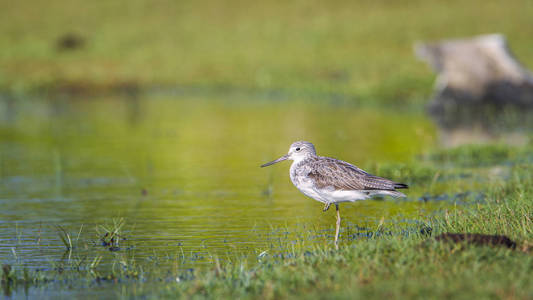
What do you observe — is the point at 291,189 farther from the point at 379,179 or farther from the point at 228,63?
the point at 228,63

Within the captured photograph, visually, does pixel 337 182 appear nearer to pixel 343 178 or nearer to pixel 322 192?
pixel 343 178

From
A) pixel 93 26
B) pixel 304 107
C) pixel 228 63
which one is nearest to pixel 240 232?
pixel 304 107

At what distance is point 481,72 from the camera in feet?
102

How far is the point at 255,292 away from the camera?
28.2 ft

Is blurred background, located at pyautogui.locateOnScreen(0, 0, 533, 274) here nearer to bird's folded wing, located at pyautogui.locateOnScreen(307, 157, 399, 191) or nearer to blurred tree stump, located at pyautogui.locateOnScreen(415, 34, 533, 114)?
blurred tree stump, located at pyautogui.locateOnScreen(415, 34, 533, 114)

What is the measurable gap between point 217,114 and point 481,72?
37.4 ft

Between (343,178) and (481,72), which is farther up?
(481,72)

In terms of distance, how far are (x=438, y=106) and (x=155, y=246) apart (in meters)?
23.1

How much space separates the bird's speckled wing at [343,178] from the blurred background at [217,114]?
1.21 meters

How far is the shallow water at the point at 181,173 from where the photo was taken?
41.2ft

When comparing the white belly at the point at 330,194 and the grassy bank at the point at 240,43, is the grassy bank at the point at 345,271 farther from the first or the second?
the grassy bank at the point at 240,43

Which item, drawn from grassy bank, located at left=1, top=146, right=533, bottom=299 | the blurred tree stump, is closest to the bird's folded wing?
Answer: grassy bank, located at left=1, top=146, right=533, bottom=299

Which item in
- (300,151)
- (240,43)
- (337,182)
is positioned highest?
(240,43)

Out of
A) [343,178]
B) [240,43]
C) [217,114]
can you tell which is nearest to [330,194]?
[343,178]
